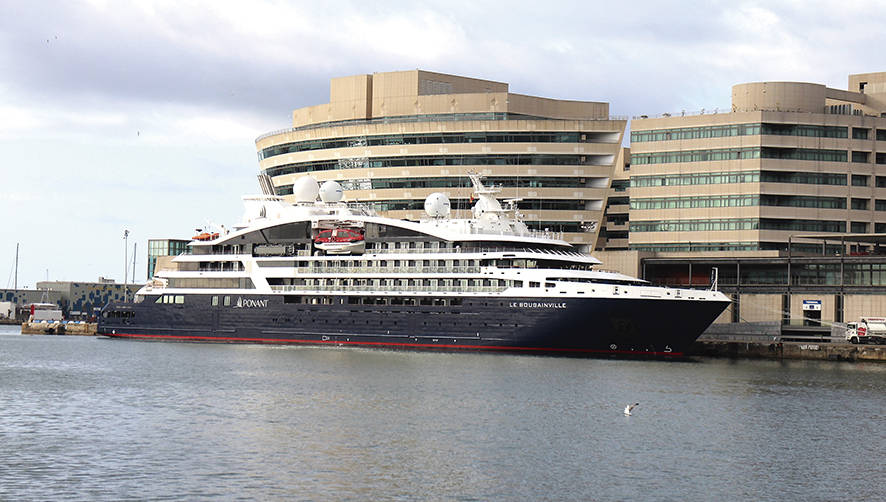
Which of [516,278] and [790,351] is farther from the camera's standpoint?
[790,351]

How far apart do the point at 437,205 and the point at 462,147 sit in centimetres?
2958

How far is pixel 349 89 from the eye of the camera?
128750mm

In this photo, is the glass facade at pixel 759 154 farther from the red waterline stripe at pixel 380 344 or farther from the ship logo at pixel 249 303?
the ship logo at pixel 249 303

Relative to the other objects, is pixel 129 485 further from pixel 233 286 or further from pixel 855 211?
pixel 855 211

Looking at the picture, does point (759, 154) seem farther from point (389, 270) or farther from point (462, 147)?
point (389, 270)

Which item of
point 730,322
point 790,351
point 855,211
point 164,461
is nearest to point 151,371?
point 164,461

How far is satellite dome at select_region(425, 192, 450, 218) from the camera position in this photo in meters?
90.0

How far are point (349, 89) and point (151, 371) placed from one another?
7003 cm

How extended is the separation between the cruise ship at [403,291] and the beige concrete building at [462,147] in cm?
2531

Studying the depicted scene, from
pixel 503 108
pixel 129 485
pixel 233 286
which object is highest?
pixel 503 108

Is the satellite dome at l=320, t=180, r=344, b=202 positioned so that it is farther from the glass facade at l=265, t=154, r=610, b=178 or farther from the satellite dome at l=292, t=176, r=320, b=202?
the glass facade at l=265, t=154, r=610, b=178

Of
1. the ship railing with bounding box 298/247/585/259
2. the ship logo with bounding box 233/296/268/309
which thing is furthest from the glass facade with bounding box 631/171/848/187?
the ship logo with bounding box 233/296/268/309

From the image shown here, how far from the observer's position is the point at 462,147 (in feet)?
389

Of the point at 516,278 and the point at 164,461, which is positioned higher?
the point at 516,278
